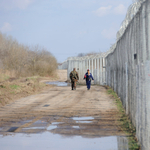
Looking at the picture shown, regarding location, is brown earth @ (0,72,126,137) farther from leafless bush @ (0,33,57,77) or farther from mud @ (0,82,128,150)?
leafless bush @ (0,33,57,77)

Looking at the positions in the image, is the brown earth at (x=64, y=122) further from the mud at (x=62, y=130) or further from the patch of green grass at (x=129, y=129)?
the patch of green grass at (x=129, y=129)

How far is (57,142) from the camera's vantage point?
5.01 metres

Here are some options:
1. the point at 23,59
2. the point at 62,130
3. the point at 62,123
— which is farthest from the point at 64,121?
the point at 23,59

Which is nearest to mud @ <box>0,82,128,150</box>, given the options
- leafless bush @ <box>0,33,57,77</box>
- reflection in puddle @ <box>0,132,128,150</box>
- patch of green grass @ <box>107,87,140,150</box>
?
reflection in puddle @ <box>0,132,128,150</box>

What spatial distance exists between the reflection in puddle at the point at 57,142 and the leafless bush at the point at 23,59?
33.4 metres

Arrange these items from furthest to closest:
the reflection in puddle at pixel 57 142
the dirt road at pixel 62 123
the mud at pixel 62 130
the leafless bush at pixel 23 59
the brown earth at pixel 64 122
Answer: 1. the leafless bush at pixel 23 59
2. the brown earth at pixel 64 122
3. the dirt road at pixel 62 123
4. the mud at pixel 62 130
5. the reflection in puddle at pixel 57 142

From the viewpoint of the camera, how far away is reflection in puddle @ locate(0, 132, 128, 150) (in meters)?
4.73

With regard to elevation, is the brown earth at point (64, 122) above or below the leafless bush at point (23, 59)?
below

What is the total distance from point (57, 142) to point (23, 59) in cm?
3823

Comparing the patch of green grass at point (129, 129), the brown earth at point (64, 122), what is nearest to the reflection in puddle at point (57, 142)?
the patch of green grass at point (129, 129)

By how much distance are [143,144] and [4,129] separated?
3227 mm

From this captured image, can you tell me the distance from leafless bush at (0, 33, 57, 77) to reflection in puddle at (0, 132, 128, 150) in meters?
33.4

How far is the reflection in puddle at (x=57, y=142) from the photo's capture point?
15.5ft

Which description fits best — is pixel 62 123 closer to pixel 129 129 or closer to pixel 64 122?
pixel 64 122
